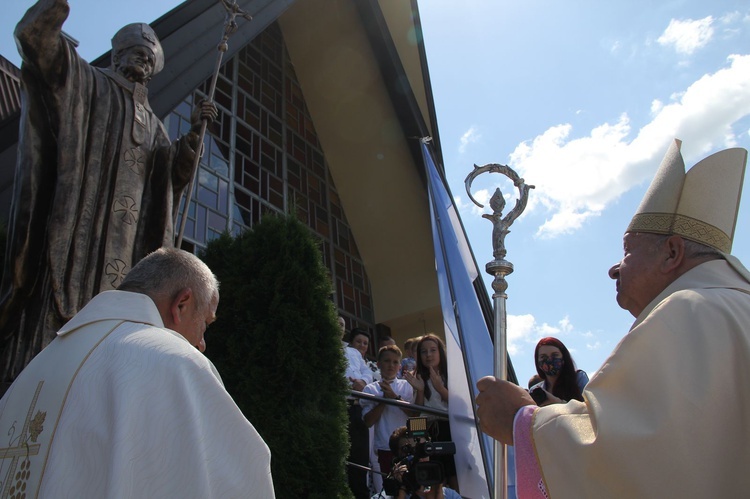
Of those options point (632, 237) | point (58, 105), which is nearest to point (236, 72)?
point (58, 105)

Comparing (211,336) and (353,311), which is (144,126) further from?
(353,311)

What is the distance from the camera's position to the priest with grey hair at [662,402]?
1.67m

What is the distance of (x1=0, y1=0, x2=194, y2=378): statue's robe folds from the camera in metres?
3.27

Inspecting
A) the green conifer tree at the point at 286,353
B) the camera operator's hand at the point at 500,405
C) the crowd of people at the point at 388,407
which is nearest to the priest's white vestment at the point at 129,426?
the camera operator's hand at the point at 500,405

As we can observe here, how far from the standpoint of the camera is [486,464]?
187 inches

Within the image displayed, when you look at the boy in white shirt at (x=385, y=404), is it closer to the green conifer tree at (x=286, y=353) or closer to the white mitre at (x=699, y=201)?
the green conifer tree at (x=286, y=353)

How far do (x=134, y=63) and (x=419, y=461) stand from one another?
3070mm

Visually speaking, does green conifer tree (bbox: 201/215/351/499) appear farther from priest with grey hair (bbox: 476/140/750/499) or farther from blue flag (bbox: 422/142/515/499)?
priest with grey hair (bbox: 476/140/750/499)

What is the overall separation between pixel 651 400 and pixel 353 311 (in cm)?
1114

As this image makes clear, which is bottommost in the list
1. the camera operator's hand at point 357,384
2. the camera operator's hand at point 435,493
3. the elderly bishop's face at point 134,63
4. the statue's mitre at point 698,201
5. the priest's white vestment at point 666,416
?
the priest's white vestment at point 666,416

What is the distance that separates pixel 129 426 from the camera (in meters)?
1.60

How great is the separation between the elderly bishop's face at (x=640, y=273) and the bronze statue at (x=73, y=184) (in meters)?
2.51

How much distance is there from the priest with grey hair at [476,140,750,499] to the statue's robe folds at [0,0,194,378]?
224 cm

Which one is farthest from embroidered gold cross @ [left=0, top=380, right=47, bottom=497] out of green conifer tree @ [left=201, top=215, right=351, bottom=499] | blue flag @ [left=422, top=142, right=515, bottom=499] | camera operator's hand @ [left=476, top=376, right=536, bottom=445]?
blue flag @ [left=422, top=142, right=515, bottom=499]
